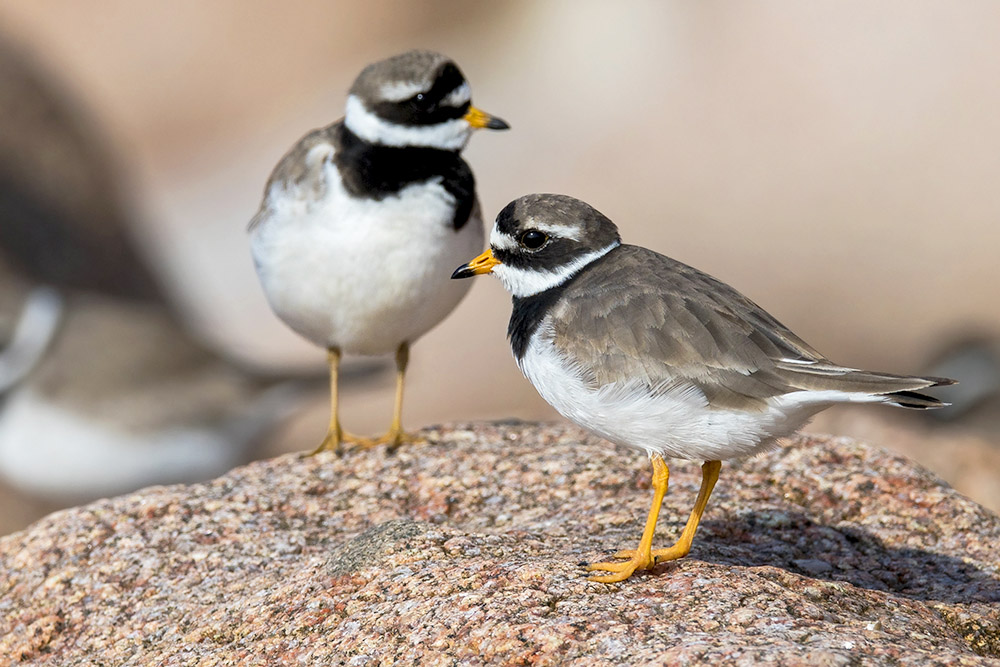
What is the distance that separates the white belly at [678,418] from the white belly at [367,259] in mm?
2395

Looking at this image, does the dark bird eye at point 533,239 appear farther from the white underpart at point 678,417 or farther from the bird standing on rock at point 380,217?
the bird standing on rock at point 380,217

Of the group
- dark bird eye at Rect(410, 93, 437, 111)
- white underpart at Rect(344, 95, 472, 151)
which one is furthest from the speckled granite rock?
dark bird eye at Rect(410, 93, 437, 111)

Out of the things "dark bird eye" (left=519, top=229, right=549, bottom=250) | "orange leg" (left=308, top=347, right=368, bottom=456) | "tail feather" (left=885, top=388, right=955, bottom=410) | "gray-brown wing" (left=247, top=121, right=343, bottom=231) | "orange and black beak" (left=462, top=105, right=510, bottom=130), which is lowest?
"orange leg" (left=308, top=347, right=368, bottom=456)

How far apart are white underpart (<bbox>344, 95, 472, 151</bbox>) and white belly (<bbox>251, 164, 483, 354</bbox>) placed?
326 millimetres

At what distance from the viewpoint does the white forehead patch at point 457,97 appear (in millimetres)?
7484

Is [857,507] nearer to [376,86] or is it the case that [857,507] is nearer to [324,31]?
[376,86]

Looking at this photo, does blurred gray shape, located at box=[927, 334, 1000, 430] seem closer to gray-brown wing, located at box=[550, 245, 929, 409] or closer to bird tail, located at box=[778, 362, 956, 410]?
gray-brown wing, located at box=[550, 245, 929, 409]

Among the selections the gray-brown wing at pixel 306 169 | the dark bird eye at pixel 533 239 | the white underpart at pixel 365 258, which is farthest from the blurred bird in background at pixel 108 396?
the dark bird eye at pixel 533 239

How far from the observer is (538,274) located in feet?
18.1

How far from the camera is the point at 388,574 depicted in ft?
16.4

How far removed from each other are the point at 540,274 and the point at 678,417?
1123 mm

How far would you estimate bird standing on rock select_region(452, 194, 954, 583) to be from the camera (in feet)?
15.5

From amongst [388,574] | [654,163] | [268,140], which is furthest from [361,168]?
[268,140]

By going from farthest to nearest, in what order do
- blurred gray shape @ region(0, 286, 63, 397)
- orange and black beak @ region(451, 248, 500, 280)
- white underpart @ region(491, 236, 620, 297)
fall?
blurred gray shape @ region(0, 286, 63, 397)
orange and black beak @ region(451, 248, 500, 280)
white underpart @ region(491, 236, 620, 297)
